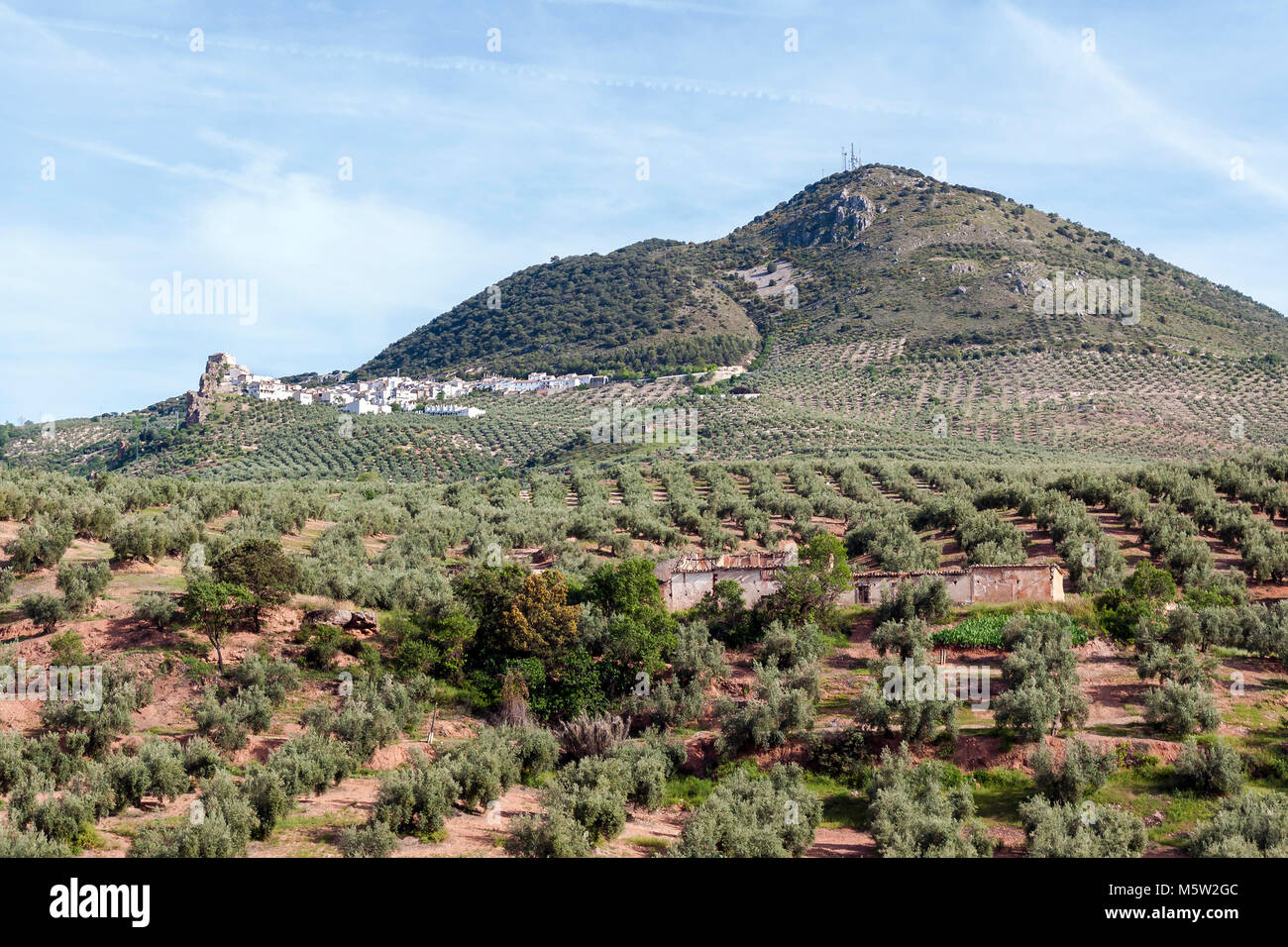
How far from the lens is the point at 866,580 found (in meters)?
26.8

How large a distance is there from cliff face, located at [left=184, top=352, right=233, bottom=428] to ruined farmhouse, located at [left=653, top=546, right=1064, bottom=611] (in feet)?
272

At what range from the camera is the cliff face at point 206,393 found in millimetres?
98875

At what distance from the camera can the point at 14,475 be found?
36594 mm

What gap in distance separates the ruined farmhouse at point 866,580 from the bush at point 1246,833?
38.4 feet

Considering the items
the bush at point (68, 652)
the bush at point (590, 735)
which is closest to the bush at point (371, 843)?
the bush at point (590, 735)

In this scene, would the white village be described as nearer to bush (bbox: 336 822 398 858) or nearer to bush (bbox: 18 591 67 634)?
bush (bbox: 18 591 67 634)

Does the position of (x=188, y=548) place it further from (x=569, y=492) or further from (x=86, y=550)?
(x=569, y=492)

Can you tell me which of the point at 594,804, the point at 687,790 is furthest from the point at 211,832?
the point at 687,790

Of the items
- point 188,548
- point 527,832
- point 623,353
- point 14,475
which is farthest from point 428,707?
point 623,353

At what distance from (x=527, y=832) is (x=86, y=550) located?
832 inches

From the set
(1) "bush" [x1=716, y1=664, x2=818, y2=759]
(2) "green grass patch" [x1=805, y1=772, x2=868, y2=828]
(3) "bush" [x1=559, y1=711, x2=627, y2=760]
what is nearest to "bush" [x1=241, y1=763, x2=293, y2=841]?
(3) "bush" [x1=559, y1=711, x2=627, y2=760]

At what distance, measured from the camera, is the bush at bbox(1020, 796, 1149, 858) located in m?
12.2

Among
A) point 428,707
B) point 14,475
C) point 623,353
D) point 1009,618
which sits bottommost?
point 428,707

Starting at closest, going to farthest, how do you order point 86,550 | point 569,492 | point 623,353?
point 86,550 → point 569,492 → point 623,353
